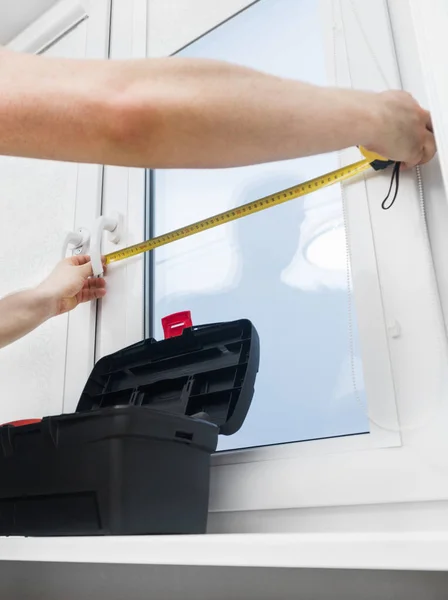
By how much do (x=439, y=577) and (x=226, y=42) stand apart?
1.05 m

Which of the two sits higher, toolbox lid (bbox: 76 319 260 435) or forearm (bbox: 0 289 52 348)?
forearm (bbox: 0 289 52 348)

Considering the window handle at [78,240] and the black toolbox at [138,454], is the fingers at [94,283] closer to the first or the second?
the window handle at [78,240]

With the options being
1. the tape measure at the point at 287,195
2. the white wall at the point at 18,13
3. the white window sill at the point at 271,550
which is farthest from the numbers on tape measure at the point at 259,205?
the white wall at the point at 18,13

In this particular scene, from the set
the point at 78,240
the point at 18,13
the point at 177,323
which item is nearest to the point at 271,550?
the point at 177,323

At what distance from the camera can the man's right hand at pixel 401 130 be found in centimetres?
64

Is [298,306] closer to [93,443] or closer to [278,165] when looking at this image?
[278,165]

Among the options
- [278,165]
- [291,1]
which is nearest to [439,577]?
[278,165]

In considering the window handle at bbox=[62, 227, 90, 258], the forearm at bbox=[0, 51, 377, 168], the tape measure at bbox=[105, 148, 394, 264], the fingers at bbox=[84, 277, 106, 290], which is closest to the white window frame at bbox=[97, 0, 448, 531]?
the tape measure at bbox=[105, 148, 394, 264]

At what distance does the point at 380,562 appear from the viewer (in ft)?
1.41

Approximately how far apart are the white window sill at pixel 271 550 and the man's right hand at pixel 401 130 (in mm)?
422

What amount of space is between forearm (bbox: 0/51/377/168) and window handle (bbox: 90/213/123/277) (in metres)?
0.55

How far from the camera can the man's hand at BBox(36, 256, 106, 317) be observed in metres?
1.03

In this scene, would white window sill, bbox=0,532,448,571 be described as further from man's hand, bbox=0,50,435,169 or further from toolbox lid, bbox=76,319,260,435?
man's hand, bbox=0,50,435,169

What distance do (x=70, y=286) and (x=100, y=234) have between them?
12 cm
